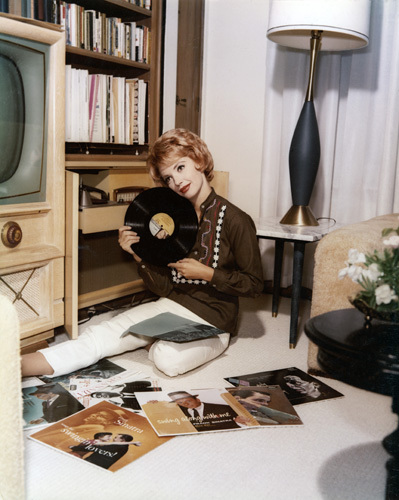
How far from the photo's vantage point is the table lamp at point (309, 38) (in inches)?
68.2

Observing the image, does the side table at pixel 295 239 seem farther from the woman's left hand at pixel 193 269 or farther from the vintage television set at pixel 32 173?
the vintage television set at pixel 32 173

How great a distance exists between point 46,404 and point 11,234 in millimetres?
526

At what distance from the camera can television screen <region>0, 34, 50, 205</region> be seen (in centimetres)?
145

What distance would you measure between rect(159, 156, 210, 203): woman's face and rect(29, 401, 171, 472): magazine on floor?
2.33 feet

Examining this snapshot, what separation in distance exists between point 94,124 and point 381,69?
1.17 meters

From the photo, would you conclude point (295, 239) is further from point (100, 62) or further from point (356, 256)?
point (100, 62)

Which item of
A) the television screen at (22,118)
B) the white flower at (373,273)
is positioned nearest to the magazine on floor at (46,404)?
the television screen at (22,118)

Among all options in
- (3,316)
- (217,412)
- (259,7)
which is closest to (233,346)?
(217,412)

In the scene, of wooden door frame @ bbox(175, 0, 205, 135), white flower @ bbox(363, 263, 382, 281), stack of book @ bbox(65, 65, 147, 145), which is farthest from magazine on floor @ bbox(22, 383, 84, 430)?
wooden door frame @ bbox(175, 0, 205, 135)

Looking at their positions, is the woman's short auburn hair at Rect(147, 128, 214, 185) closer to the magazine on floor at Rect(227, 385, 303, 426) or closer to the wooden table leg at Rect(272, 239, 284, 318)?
the wooden table leg at Rect(272, 239, 284, 318)

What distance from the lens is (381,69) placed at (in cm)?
209

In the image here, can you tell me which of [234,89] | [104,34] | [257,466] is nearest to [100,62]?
[104,34]

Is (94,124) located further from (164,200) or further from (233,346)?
→ (233,346)

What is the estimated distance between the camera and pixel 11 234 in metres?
1.53
